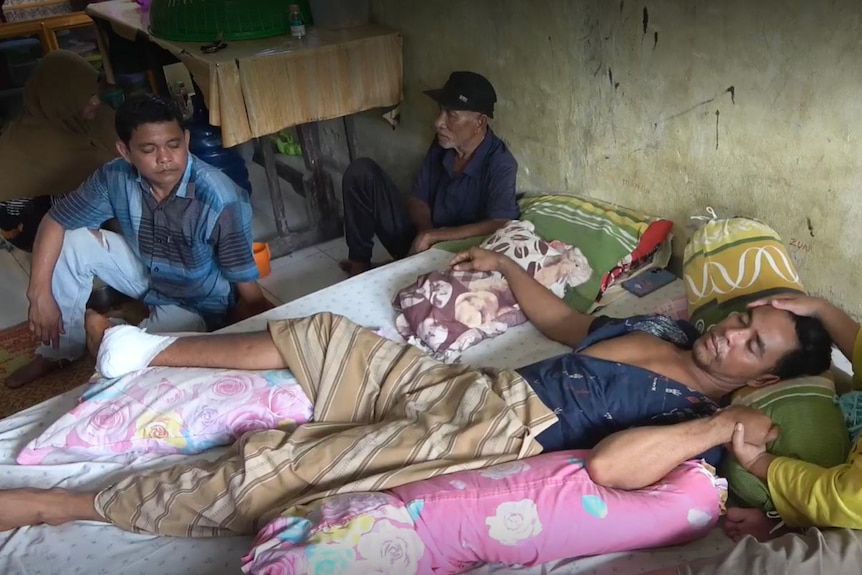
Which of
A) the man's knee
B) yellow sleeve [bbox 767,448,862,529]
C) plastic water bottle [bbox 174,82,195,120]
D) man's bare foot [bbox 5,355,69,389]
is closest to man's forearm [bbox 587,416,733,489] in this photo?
yellow sleeve [bbox 767,448,862,529]

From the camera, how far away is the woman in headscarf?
2.96m

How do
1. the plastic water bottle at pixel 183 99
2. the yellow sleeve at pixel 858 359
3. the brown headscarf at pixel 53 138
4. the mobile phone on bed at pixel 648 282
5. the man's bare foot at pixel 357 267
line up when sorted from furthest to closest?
the plastic water bottle at pixel 183 99 < the brown headscarf at pixel 53 138 < the man's bare foot at pixel 357 267 < the mobile phone on bed at pixel 648 282 < the yellow sleeve at pixel 858 359

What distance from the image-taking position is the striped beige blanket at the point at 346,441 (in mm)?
1263

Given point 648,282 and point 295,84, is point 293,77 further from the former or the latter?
point 648,282

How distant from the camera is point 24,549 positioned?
129cm

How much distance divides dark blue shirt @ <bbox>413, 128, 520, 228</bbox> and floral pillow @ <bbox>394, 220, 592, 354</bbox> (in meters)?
0.29

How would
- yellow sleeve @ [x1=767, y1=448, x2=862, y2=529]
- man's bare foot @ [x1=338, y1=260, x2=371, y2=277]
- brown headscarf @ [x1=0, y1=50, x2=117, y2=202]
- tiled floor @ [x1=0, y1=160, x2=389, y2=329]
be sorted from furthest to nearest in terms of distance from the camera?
1. brown headscarf @ [x1=0, y1=50, x2=117, y2=202]
2. tiled floor @ [x1=0, y1=160, x2=389, y2=329]
3. man's bare foot @ [x1=338, y1=260, x2=371, y2=277]
4. yellow sleeve @ [x1=767, y1=448, x2=862, y2=529]

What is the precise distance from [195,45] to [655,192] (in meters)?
1.77

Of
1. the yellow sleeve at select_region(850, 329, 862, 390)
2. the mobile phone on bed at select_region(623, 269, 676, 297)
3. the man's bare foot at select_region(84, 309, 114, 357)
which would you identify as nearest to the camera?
the yellow sleeve at select_region(850, 329, 862, 390)

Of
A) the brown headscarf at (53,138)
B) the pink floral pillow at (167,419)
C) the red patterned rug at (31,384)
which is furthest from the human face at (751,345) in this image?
the brown headscarf at (53,138)

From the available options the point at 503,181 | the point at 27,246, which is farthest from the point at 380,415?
the point at 27,246

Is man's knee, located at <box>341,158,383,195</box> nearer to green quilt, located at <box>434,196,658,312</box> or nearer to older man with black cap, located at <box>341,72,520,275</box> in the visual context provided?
older man with black cap, located at <box>341,72,520,275</box>

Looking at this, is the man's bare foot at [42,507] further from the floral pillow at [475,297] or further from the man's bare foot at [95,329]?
the floral pillow at [475,297]

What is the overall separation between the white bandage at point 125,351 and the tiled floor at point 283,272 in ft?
3.66
